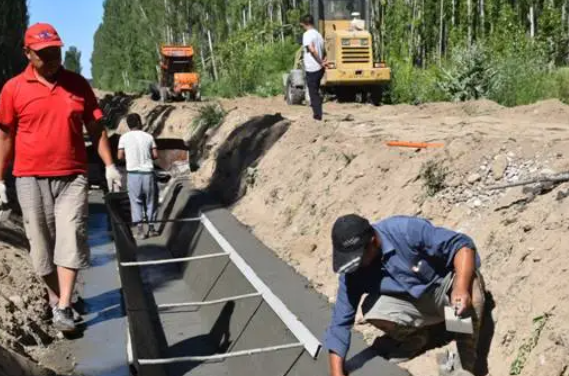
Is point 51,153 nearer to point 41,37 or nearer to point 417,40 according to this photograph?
point 41,37

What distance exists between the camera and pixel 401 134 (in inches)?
406

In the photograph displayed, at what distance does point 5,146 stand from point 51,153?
38 cm

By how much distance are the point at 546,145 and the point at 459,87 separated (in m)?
9.53

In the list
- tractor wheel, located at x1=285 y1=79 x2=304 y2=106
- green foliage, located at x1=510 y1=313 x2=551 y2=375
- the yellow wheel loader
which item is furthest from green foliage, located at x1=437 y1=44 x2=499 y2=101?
green foliage, located at x1=510 y1=313 x2=551 y2=375

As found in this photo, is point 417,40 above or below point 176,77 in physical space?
above

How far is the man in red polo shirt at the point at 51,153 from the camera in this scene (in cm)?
582

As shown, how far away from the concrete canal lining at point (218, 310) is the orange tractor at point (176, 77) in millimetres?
20630

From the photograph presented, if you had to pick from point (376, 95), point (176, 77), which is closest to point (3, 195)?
point (376, 95)

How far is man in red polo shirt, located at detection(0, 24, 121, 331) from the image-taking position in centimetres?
582

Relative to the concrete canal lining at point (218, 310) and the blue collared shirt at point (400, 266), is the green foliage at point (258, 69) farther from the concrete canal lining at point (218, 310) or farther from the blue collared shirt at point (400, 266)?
the blue collared shirt at point (400, 266)

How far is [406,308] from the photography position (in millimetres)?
4742

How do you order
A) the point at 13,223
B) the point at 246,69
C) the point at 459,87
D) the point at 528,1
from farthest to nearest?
the point at 246,69 → the point at 528,1 → the point at 459,87 → the point at 13,223

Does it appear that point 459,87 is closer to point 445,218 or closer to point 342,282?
point 445,218

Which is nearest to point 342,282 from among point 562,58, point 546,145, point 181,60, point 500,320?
point 500,320
